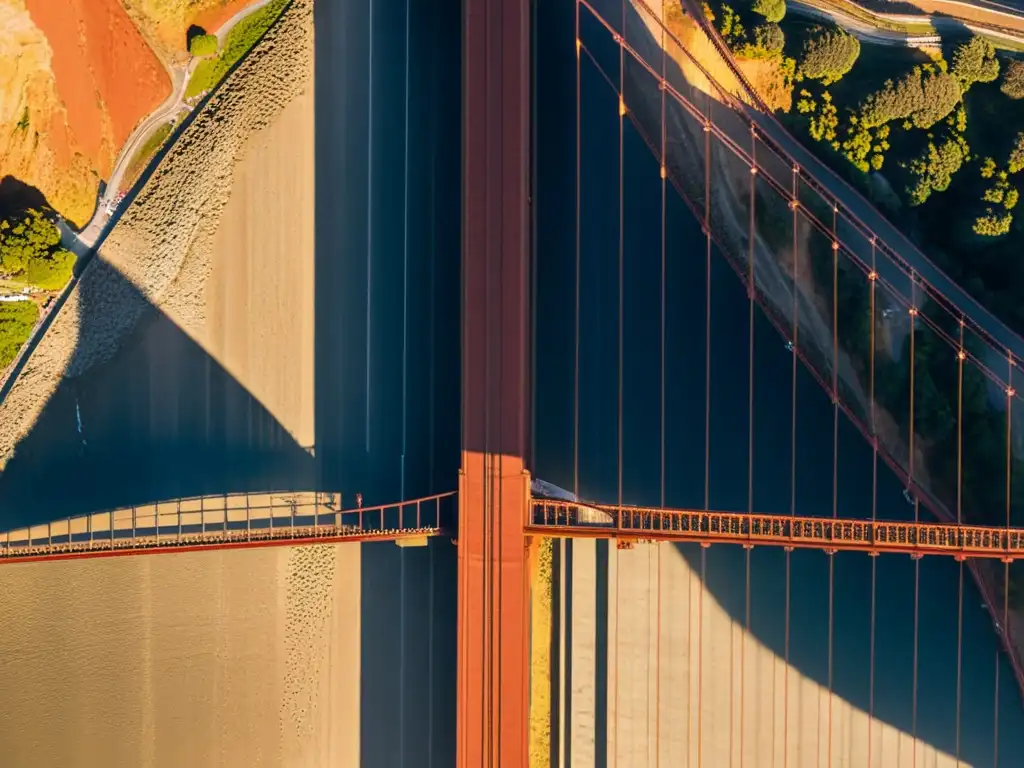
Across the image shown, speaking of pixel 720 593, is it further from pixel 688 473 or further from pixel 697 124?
pixel 697 124

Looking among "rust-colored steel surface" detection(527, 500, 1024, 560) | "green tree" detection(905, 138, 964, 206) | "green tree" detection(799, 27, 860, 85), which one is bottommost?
"rust-colored steel surface" detection(527, 500, 1024, 560)

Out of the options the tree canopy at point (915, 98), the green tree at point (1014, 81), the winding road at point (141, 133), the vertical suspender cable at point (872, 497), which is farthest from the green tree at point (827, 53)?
the winding road at point (141, 133)

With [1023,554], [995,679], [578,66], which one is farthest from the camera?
[995,679]

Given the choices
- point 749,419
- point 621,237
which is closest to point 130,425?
point 621,237

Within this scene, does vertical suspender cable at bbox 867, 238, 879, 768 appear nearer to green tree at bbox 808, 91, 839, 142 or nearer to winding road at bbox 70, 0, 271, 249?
green tree at bbox 808, 91, 839, 142

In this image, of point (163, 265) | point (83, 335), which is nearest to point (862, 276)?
point (163, 265)

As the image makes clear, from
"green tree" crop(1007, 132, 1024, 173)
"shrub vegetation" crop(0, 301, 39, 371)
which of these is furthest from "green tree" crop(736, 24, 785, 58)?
"shrub vegetation" crop(0, 301, 39, 371)

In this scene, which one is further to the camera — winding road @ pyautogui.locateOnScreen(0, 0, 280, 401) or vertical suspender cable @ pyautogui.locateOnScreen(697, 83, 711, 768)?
winding road @ pyautogui.locateOnScreen(0, 0, 280, 401)
